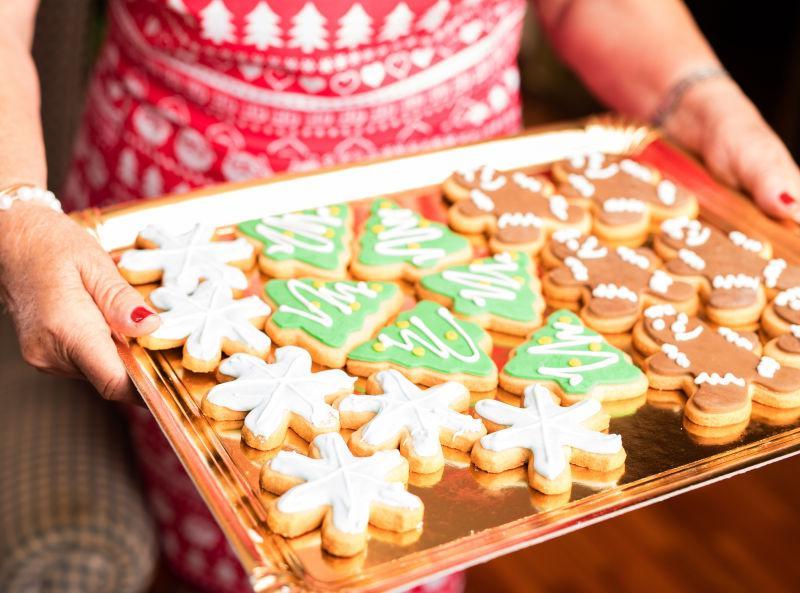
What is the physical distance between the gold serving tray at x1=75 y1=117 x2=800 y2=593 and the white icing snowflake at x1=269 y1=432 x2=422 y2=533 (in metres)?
0.03

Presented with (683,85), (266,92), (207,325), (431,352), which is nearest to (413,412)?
(431,352)

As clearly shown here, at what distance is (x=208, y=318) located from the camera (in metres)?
1.12

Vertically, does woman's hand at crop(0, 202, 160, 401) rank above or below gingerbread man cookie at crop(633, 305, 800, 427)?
above

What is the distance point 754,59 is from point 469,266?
8.62ft

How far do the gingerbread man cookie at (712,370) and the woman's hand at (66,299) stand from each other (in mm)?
563

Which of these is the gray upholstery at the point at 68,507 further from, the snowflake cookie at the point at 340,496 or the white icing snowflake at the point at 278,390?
the snowflake cookie at the point at 340,496

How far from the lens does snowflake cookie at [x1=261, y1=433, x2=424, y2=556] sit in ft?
2.88

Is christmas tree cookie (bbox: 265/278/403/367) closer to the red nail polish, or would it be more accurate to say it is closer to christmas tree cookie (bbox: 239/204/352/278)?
christmas tree cookie (bbox: 239/204/352/278)

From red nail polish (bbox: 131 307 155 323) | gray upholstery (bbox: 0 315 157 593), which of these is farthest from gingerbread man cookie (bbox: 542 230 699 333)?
gray upholstery (bbox: 0 315 157 593)

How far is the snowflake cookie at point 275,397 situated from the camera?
0.99 metres

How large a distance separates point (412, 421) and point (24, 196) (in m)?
0.52

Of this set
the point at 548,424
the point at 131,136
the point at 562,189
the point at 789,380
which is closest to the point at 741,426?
the point at 789,380

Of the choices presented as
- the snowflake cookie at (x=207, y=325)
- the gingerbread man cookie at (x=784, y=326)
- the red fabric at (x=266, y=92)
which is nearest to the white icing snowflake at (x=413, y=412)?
the snowflake cookie at (x=207, y=325)

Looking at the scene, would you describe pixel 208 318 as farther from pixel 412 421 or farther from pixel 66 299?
pixel 412 421
